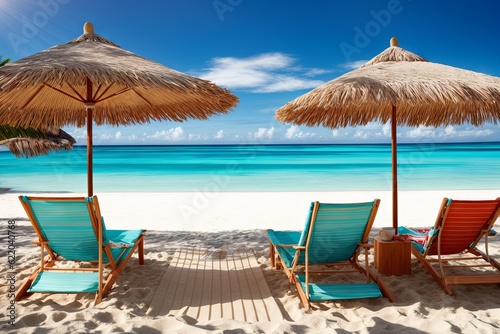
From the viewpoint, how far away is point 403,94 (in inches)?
135

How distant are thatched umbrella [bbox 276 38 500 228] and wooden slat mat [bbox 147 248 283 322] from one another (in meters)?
1.68

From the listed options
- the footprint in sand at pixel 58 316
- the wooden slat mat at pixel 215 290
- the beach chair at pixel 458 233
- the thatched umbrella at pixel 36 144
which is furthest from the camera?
the thatched umbrella at pixel 36 144

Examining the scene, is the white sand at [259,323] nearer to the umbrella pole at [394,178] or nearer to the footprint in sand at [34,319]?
the footprint in sand at [34,319]

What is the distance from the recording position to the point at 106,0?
10.3 metres

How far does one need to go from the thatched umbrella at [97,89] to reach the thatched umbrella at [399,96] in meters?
1.00

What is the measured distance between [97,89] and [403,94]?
3151mm

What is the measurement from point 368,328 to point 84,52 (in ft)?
11.0

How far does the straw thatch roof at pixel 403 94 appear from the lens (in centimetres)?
343

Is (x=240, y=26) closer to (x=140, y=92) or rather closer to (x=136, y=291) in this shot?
(x=140, y=92)

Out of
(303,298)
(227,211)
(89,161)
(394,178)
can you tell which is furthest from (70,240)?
(227,211)

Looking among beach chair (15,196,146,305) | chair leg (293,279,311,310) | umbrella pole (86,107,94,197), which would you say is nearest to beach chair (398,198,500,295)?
chair leg (293,279,311,310)

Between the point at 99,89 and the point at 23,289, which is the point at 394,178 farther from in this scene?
the point at 23,289

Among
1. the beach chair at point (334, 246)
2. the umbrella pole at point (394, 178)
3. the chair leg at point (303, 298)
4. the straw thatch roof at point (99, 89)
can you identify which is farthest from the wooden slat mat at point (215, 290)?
the straw thatch roof at point (99, 89)

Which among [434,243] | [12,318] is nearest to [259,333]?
[12,318]
